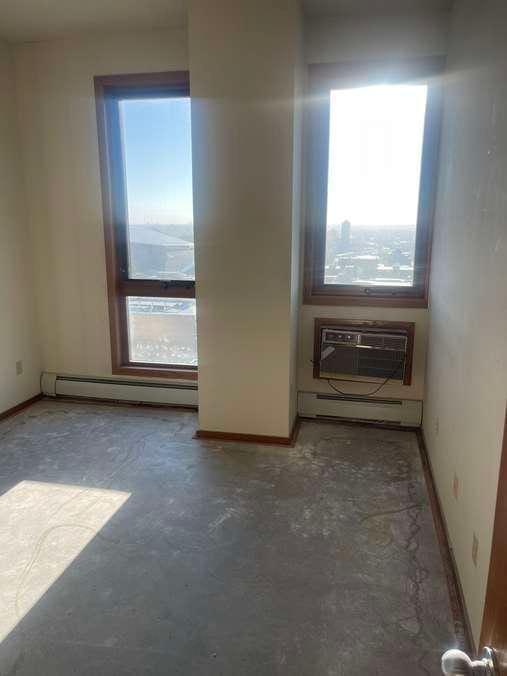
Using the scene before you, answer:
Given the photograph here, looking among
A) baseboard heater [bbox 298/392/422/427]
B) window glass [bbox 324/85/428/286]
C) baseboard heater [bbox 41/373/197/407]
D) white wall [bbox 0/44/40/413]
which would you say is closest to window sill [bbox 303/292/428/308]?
window glass [bbox 324/85/428/286]

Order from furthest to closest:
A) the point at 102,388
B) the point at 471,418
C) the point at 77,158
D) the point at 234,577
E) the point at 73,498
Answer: the point at 102,388 < the point at 77,158 < the point at 73,498 < the point at 234,577 < the point at 471,418

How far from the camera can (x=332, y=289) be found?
3.42 metres

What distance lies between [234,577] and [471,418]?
1166 mm

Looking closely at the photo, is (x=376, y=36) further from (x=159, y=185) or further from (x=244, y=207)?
(x=159, y=185)

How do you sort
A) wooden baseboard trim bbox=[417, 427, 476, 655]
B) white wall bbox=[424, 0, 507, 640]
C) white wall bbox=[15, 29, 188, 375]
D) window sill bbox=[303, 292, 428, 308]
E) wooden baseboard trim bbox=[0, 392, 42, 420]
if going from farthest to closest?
wooden baseboard trim bbox=[0, 392, 42, 420] → white wall bbox=[15, 29, 188, 375] → window sill bbox=[303, 292, 428, 308] → wooden baseboard trim bbox=[417, 427, 476, 655] → white wall bbox=[424, 0, 507, 640]

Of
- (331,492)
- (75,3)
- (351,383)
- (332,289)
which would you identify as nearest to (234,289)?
(332,289)

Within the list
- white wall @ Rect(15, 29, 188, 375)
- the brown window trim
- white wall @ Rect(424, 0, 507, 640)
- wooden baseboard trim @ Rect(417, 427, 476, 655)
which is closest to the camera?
white wall @ Rect(424, 0, 507, 640)

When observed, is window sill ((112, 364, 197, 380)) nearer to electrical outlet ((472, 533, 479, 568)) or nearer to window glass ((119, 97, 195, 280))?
window glass ((119, 97, 195, 280))

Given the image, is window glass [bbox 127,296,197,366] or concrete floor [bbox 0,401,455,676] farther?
window glass [bbox 127,296,197,366]

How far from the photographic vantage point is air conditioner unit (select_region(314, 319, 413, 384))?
329 centimetres

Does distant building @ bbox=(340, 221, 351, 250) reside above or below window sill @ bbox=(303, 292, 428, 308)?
above

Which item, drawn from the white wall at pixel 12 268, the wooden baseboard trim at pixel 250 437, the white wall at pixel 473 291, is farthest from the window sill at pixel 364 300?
the white wall at pixel 12 268

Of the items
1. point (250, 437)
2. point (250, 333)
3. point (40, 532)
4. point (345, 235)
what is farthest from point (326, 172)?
point (40, 532)

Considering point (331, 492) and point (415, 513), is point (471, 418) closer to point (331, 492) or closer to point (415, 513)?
point (415, 513)
